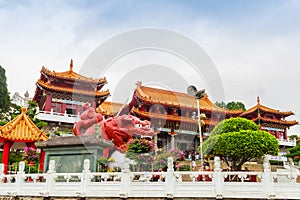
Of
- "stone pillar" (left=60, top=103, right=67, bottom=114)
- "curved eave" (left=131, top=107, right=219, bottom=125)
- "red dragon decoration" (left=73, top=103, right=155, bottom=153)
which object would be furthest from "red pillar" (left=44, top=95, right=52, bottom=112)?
"red dragon decoration" (left=73, top=103, right=155, bottom=153)

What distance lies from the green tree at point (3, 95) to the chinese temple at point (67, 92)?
10.4 feet

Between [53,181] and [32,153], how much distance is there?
266 inches

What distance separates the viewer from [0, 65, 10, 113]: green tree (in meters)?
32.3

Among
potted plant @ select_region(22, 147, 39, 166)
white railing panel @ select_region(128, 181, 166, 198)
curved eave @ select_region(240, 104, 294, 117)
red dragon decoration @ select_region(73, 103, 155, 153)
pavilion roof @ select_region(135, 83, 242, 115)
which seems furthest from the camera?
curved eave @ select_region(240, 104, 294, 117)

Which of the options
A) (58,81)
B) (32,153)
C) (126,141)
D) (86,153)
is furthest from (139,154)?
(58,81)

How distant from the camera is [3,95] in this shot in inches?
1278

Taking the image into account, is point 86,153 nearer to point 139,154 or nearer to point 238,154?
point 139,154

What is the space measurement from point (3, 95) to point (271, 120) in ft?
112

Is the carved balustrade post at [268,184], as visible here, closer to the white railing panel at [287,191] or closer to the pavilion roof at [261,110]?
the white railing panel at [287,191]

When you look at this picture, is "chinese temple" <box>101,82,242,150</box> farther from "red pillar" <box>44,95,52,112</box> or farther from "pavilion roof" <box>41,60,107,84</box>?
"red pillar" <box>44,95,52,112</box>

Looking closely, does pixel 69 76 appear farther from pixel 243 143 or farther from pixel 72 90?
pixel 243 143

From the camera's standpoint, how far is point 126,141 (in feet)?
62.5

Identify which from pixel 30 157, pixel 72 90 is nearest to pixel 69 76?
pixel 72 90

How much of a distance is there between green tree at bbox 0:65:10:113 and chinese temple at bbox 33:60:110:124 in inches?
125
